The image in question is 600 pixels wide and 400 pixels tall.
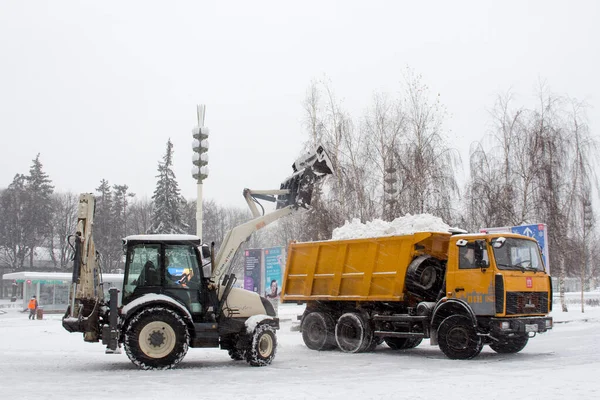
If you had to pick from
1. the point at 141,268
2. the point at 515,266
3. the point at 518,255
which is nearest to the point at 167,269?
the point at 141,268

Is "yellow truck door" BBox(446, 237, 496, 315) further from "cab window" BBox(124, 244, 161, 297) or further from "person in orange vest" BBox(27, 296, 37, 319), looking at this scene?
"person in orange vest" BBox(27, 296, 37, 319)

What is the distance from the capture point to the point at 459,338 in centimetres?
1354

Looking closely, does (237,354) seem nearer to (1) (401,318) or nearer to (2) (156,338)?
(2) (156,338)

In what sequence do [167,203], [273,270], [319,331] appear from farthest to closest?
[167,203], [273,270], [319,331]

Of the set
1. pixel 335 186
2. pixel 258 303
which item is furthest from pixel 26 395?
pixel 335 186

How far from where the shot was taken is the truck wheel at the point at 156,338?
11.8 m

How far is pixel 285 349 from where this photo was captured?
16656 millimetres

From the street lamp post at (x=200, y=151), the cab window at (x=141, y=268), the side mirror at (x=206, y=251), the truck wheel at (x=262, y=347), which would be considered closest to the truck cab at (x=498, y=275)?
the truck wheel at (x=262, y=347)

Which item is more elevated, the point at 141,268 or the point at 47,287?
the point at 141,268

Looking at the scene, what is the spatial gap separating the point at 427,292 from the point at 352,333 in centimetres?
217

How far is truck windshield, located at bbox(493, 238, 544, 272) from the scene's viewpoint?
13562 millimetres

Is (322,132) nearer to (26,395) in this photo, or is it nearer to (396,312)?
(396,312)

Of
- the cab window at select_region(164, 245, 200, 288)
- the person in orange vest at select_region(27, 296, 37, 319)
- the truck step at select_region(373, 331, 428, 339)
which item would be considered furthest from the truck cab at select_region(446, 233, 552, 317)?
the person in orange vest at select_region(27, 296, 37, 319)

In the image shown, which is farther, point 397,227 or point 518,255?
point 397,227
